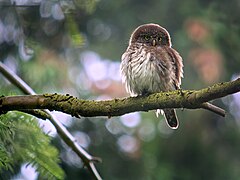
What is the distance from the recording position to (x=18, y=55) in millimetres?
5391

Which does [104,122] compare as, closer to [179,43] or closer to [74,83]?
[74,83]

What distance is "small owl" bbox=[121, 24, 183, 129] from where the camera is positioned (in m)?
3.23

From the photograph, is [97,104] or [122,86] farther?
[122,86]

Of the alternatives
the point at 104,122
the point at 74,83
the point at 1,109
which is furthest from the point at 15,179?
the point at 74,83

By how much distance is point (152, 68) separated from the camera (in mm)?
3240

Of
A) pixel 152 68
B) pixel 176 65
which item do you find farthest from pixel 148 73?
pixel 176 65

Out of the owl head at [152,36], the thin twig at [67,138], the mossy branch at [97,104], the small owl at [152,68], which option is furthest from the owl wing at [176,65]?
the mossy branch at [97,104]

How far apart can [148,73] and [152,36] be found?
51 cm

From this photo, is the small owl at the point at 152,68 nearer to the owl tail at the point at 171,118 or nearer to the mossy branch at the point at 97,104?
the owl tail at the point at 171,118

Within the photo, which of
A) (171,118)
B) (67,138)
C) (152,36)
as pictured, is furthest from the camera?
(152,36)

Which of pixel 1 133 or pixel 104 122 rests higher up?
pixel 104 122

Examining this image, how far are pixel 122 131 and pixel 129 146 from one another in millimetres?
262

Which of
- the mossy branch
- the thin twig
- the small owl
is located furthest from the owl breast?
the mossy branch

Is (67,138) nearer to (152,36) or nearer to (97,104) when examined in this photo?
(97,104)
